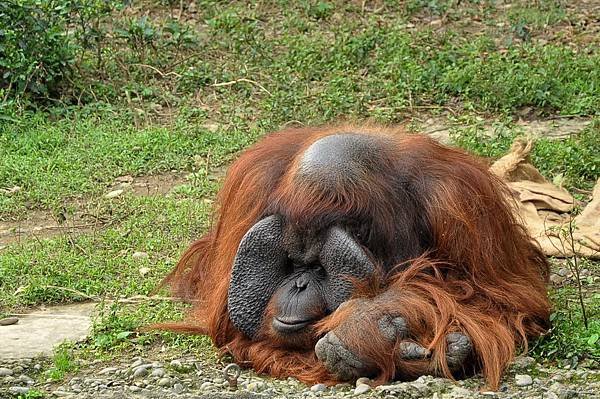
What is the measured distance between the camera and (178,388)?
348 centimetres

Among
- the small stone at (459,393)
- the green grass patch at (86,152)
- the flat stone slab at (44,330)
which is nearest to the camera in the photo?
the small stone at (459,393)

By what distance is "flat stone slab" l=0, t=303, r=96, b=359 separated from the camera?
13.1ft

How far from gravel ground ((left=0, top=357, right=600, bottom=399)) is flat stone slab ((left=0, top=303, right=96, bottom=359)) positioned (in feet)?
0.50

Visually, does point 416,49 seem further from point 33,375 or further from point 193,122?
point 33,375

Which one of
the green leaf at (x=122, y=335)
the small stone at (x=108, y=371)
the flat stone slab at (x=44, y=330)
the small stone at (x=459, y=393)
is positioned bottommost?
the flat stone slab at (x=44, y=330)

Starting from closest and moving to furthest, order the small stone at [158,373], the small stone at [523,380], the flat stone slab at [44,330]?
1. the small stone at [523,380]
2. the small stone at [158,373]
3. the flat stone slab at [44,330]

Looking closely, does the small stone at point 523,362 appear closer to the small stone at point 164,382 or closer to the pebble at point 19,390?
the small stone at point 164,382

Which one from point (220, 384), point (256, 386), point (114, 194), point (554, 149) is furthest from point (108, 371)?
point (554, 149)

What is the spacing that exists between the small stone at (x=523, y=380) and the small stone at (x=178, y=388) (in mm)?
991

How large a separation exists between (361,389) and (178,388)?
563 mm

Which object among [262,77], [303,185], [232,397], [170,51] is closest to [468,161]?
[303,185]

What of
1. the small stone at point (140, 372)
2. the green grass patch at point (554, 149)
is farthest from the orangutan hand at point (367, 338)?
the green grass patch at point (554, 149)

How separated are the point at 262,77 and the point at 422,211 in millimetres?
3794

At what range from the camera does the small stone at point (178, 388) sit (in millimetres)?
3458
